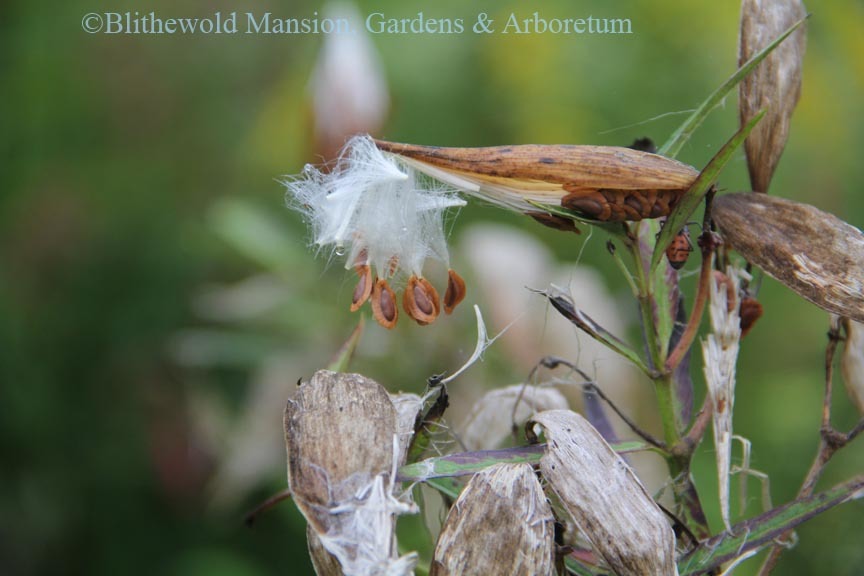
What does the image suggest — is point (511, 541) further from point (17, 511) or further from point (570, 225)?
point (17, 511)

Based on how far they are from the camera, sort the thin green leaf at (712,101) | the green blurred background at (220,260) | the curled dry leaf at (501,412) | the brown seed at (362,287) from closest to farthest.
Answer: the thin green leaf at (712,101), the brown seed at (362,287), the curled dry leaf at (501,412), the green blurred background at (220,260)

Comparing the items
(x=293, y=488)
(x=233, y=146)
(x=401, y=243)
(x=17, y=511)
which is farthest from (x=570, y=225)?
(x=233, y=146)

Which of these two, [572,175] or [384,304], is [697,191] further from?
[384,304]

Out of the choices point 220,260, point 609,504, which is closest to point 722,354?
point 609,504

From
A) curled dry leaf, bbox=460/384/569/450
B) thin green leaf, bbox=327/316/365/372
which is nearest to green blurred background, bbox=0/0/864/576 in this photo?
curled dry leaf, bbox=460/384/569/450

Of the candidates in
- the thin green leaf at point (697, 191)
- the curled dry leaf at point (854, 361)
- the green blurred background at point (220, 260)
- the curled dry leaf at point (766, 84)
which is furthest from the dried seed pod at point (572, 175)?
the green blurred background at point (220, 260)

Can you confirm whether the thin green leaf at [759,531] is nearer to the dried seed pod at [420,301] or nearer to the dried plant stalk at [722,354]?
the dried plant stalk at [722,354]
